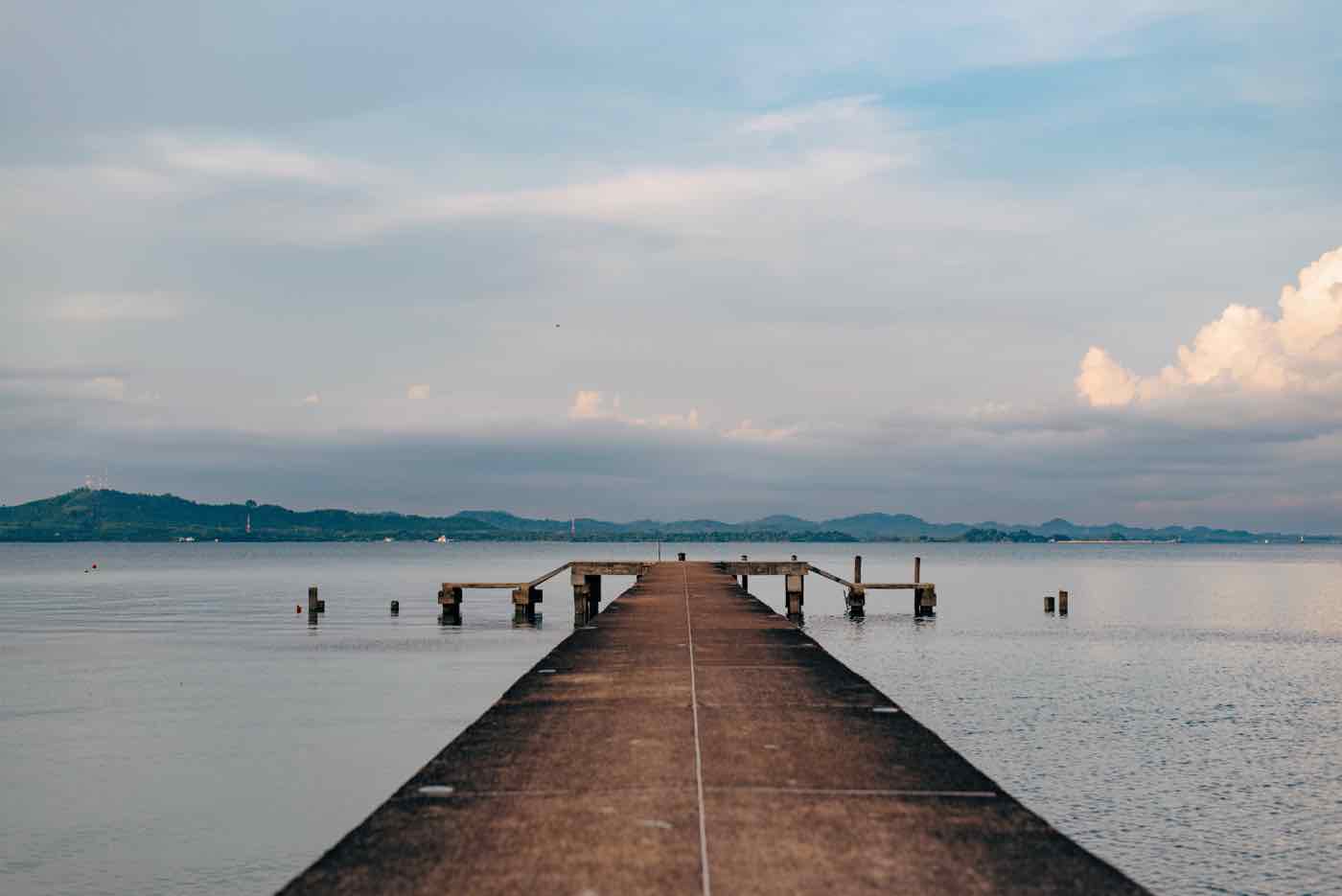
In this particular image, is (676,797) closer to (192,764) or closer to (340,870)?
(340,870)

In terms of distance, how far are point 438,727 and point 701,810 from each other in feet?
54.4

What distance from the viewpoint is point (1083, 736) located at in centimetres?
2561

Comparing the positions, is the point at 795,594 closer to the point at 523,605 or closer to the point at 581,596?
the point at 581,596

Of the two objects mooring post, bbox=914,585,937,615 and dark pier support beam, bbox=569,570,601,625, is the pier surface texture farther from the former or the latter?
mooring post, bbox=914,585,937,615

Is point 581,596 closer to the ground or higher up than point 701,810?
closer to the ground

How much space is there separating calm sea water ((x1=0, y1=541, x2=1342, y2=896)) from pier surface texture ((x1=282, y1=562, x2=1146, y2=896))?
4111 mm

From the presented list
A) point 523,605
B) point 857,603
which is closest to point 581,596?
point 523,605

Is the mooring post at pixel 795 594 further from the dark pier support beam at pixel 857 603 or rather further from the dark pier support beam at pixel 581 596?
the dark pier support beam at pixel 581 596

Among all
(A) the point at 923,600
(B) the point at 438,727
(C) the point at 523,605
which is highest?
(C) the point at 523,605

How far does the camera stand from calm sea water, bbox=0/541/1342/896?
55.6 ft

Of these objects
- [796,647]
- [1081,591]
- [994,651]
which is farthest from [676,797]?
[1081,591]

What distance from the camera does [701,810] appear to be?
36.8ft

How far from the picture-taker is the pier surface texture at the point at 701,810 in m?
9.33

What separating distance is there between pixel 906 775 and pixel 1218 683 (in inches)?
1053
